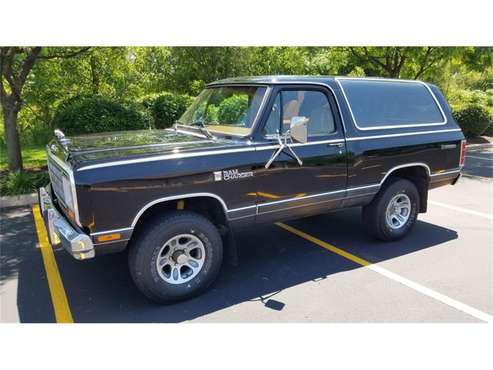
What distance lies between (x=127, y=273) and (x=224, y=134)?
1.88 metres

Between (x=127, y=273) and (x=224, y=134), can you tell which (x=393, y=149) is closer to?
(x=224, y=134)

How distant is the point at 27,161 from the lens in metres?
10.0

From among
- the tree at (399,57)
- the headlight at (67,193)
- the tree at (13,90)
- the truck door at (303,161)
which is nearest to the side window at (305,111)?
the truck door at (303,161)

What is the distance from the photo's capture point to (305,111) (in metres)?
4.51

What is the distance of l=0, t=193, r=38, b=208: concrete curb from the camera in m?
6.93

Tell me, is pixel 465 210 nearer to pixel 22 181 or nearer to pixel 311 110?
pixel 311 110

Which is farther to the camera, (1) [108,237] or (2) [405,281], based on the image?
(2) [405,281]

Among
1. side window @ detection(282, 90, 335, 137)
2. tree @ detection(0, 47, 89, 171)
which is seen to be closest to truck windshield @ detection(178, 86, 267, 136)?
side window @ detection(282, 90, 335, 137)

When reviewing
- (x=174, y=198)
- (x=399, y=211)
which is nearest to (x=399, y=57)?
(x=399, y=211)

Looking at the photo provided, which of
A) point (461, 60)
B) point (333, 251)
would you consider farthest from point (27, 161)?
point (461, 60)

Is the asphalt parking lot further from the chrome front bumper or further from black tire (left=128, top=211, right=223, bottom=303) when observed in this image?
the chrome front bumper

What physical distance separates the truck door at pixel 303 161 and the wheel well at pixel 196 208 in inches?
16.0

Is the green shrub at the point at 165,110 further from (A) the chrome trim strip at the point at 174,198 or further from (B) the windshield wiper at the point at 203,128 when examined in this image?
(A) the chrome trim strip at the point at 174,198

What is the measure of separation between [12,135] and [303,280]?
22.7 ft
